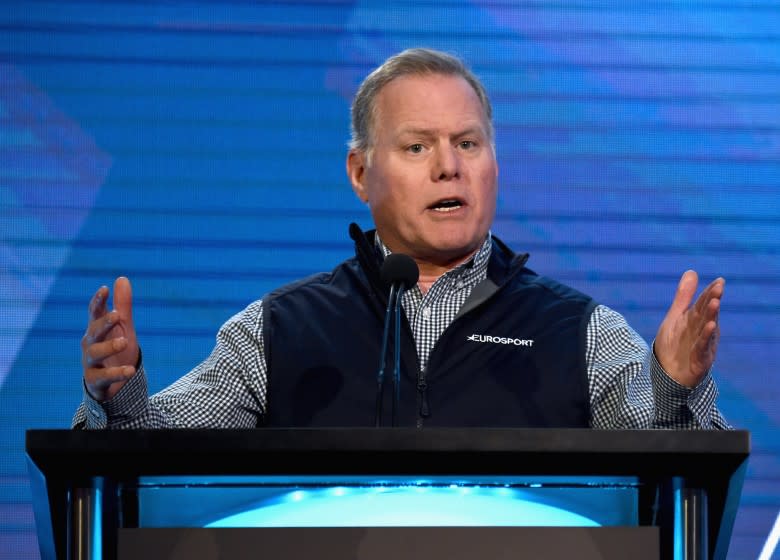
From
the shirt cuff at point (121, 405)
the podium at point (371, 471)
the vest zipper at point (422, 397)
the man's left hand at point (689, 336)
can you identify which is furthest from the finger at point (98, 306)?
the vest zipper at point (422, 397)

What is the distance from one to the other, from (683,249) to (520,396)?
1.09 metres

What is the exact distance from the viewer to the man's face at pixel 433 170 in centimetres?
236

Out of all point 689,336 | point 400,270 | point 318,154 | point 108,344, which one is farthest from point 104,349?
point 318,154

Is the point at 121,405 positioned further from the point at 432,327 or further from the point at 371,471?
the point at 432,327

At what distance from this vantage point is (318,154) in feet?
10.5

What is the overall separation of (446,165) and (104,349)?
105cm

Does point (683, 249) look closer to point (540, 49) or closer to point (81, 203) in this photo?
point (540, 49)

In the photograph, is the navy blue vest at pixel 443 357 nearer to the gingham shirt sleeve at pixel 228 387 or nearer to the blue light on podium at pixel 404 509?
the gingham shirt sleeve at pixel 228 387

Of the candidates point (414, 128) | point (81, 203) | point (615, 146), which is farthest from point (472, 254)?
point (81, 203)

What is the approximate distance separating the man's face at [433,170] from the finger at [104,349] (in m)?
1.03

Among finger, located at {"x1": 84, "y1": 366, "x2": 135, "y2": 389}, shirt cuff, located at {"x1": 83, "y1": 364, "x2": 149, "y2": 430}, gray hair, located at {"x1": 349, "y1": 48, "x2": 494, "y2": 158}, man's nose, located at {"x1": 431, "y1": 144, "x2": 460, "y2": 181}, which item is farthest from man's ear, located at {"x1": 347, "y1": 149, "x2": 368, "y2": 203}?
finger, located at {"x1": 84, "y1": 366, "x2": 135, "y2": 389}

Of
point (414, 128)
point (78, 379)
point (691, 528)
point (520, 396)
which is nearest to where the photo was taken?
point (691, 528)

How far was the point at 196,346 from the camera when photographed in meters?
3.13

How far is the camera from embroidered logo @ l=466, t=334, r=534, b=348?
2.28 meters
